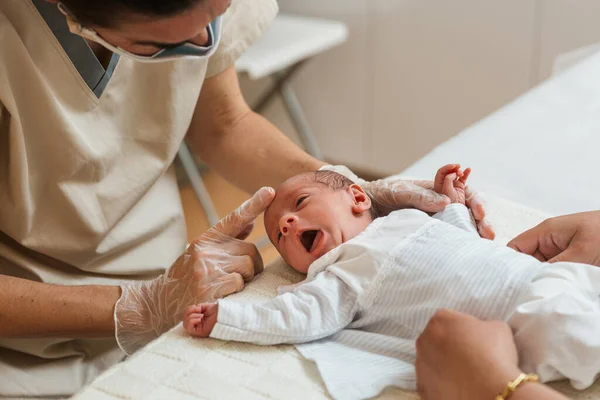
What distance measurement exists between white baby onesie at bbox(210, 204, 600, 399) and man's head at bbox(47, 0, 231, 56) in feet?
1.09

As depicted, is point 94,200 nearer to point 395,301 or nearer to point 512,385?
point 395,301

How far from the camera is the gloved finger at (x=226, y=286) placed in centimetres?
101

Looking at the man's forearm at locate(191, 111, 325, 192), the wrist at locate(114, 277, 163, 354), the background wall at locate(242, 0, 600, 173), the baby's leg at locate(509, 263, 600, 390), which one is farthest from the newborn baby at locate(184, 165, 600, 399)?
the background wall at locate(242, 0, 600, 173)

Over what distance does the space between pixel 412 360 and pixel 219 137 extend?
2.14 feet

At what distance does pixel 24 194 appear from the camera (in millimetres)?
1047

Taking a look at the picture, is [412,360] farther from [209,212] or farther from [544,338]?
[209,212]

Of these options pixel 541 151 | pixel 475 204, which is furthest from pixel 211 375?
pixel 541 151

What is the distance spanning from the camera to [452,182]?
1.11 meters

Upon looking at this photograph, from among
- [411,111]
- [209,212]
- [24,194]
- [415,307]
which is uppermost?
[24,194]

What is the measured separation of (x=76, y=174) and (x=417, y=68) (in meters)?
1.73

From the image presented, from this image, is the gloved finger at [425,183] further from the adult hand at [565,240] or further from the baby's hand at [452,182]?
the adult hand at [565,240]

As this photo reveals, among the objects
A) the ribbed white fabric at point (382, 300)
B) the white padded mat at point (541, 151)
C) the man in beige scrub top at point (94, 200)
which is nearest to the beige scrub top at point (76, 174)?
the man in beige scrub top at point (94, 200)

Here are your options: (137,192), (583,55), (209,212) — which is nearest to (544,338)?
(137,192)

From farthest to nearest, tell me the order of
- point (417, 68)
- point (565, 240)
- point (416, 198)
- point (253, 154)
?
point (417, 68), point (253, 154), point (416, 198), point (565, 240)
